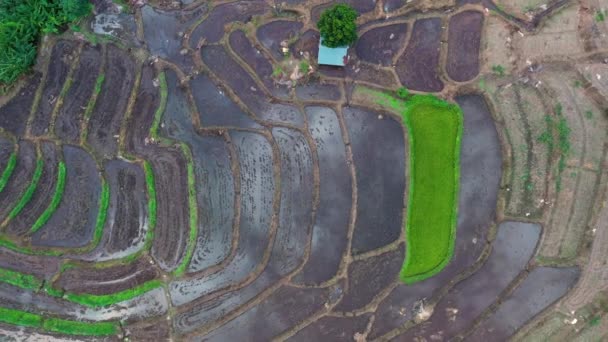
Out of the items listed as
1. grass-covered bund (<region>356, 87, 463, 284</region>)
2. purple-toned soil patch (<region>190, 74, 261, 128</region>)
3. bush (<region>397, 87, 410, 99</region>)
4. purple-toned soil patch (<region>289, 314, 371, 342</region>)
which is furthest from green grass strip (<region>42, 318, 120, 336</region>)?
bush (<region>397, 87, 410, 99</region>)

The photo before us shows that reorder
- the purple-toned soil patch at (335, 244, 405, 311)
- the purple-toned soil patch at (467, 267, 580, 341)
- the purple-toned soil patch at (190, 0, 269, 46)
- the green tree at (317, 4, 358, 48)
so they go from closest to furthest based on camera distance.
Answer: the green tree at (317, 4, 358, 48)
the purple-toned soil patch at (467, 267, 580, 341)
the purple-toned soil patch at (335, 244, 405, 311)
the purple-toned soil patch at (190, 0, 269, 46)

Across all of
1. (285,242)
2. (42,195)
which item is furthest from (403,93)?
(42,195)

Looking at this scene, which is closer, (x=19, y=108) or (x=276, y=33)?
(x=276, y=33)

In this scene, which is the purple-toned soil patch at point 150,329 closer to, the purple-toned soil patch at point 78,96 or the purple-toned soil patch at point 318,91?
the purple-toned soil patch at point 78,96

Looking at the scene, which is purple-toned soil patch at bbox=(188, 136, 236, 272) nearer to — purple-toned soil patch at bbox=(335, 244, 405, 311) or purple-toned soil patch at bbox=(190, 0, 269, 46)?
purple-toned soil patch at bbox=(190, 0, 269, 46)

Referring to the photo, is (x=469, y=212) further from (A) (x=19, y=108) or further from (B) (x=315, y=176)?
(A) (x=19, y=108)

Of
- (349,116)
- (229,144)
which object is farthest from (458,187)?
(229,144)
